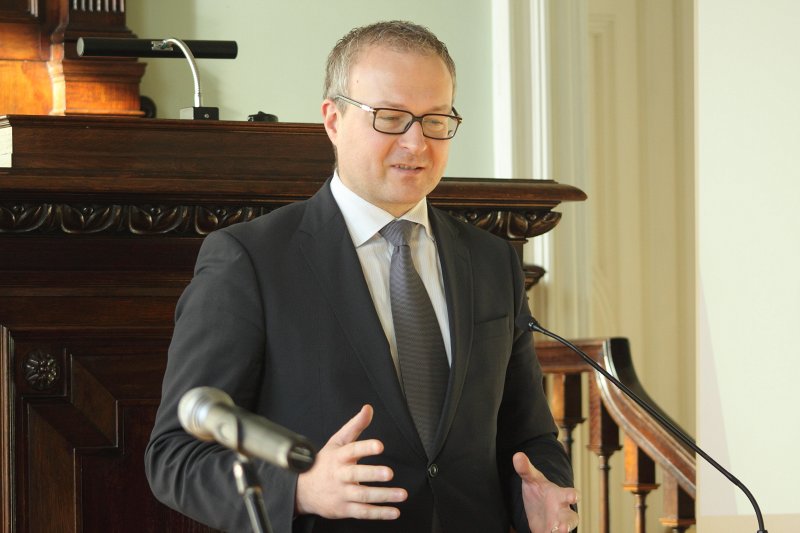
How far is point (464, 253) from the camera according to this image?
79.7 inches

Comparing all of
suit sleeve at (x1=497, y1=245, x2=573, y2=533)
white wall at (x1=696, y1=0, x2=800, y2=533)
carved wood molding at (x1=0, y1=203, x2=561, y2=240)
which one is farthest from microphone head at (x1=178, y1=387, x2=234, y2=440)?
carved wood molding at (x1=0, y1=203, x2=561, y2=240)

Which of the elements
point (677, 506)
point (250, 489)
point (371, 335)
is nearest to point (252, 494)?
point (250, 489)

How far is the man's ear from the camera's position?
1963 millimetres

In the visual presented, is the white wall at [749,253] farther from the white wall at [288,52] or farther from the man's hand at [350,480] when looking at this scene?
the white wall at [288,52]

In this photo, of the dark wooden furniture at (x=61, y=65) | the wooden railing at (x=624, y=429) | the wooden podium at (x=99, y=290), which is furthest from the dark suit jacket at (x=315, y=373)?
the dark wooden furniture at (x=61, y=65)

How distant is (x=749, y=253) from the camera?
6.33ft

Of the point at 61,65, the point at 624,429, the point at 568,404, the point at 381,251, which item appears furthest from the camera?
the point at 61,65

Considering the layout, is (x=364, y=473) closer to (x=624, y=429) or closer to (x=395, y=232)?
(x=395, y=232)

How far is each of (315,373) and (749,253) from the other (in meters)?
0.71

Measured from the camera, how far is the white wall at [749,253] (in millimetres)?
1904

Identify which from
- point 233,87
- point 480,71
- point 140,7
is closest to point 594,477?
point 480,71

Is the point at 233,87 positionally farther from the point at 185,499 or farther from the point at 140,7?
the point at 185,499

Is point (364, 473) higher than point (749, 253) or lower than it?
lower

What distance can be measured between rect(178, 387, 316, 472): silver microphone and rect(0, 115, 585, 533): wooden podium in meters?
1.11
